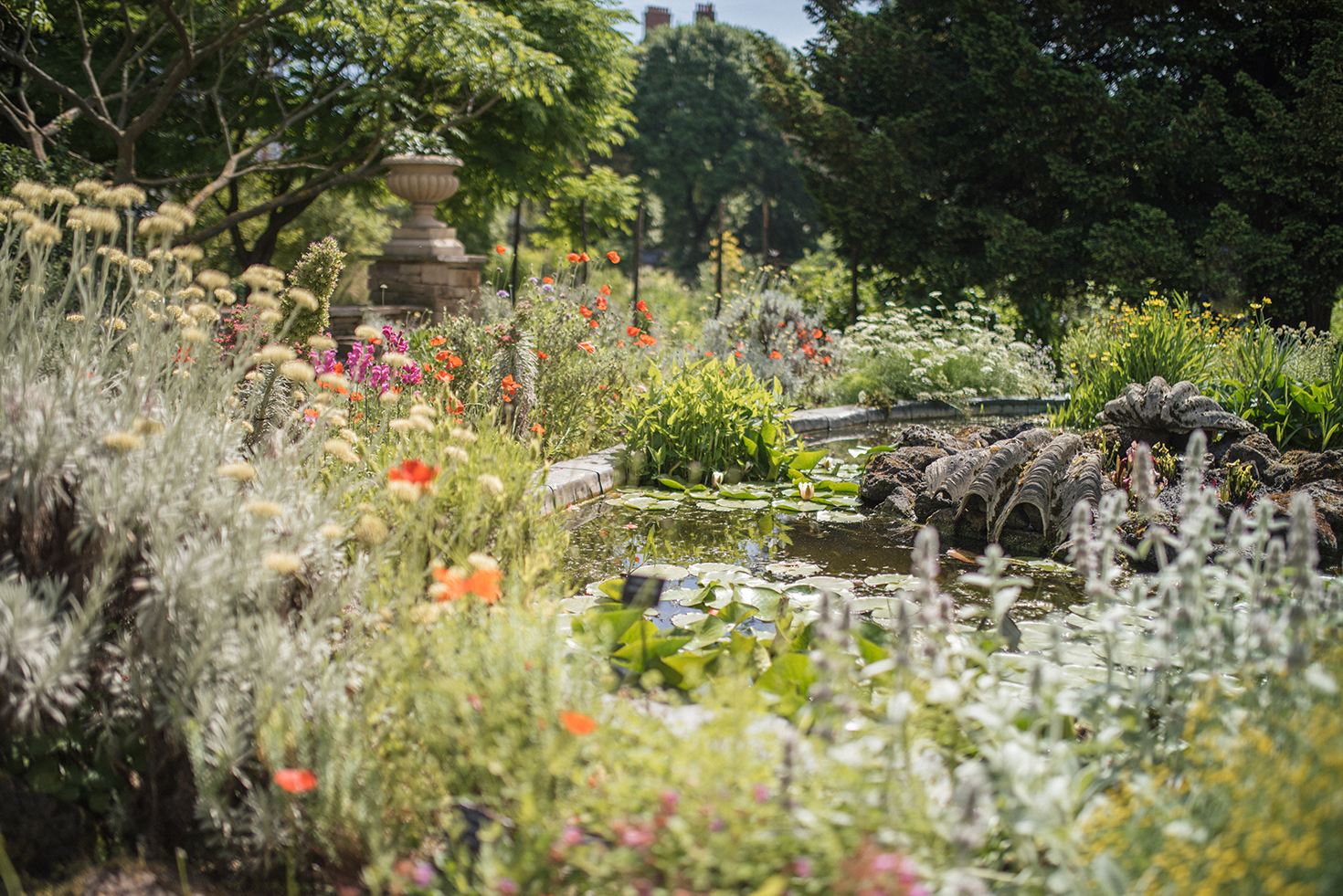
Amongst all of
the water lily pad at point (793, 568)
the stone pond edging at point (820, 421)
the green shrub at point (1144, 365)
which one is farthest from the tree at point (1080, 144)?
the water lily pad at point (793, 568)

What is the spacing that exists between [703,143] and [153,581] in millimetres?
37116

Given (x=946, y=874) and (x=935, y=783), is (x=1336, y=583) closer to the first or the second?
(x=935, y=783)

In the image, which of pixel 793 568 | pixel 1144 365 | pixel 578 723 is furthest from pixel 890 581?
pixel 1144 365

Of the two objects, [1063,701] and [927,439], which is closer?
[1063,701]

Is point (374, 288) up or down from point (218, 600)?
up

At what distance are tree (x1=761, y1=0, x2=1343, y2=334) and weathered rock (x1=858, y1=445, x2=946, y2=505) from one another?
8.74 meters

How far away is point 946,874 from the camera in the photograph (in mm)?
1201

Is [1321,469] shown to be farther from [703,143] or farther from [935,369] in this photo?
[703,143]

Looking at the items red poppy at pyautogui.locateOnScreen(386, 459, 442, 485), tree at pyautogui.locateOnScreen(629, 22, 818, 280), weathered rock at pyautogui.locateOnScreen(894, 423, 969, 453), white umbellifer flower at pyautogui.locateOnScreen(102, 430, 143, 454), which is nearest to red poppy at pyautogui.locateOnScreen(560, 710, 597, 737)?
red poppy at pyautogui.locateOnScreen(386, 459, 442, 485)

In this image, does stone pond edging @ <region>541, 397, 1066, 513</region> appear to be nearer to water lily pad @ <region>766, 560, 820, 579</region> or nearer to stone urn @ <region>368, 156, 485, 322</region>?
water lily pad @ <region>766, 560, 820, 579</region>

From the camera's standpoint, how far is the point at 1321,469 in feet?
14.4

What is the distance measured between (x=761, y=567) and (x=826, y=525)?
0.85 metres

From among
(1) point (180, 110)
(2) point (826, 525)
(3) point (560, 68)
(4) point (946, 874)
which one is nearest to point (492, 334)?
(2) point (826, 525)

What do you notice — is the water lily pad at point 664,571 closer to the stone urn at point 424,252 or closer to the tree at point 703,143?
the stone urn at point 424,252
